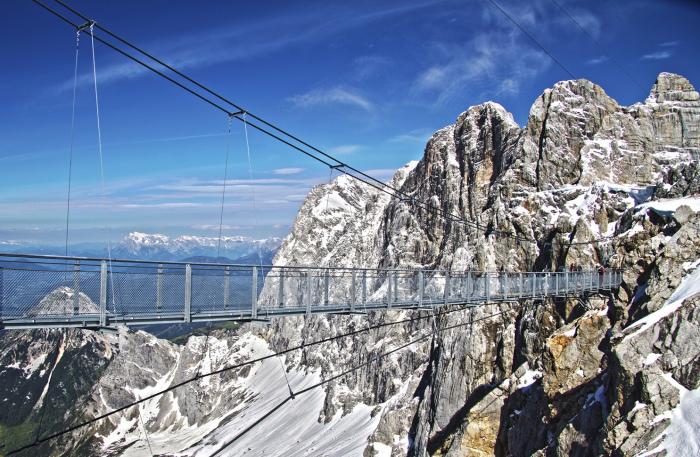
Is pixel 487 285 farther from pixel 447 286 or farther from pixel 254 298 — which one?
pixel 254 298

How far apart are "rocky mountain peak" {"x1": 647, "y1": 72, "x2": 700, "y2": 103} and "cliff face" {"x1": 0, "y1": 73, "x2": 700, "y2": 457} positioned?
216 mm

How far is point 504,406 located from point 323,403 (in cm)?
8818

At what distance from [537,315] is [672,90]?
38429 mm

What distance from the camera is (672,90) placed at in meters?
65.6

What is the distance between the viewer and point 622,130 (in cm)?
6366

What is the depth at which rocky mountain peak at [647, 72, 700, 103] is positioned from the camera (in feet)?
209

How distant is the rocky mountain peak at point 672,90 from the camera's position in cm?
6367

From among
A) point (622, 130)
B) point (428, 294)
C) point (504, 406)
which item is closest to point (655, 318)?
point (428, 294)

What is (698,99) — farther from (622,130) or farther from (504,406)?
(504,406)

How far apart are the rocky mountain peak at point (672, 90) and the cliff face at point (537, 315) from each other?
22 centimetres

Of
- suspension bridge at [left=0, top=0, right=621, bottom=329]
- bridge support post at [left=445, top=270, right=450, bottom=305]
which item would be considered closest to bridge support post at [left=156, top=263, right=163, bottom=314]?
suspension bridge at [left=0, top=0, right=621, bottom=329]

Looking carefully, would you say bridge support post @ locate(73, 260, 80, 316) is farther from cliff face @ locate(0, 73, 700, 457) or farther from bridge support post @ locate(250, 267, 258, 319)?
cliff face @ locate(0, 73, 700, 457)

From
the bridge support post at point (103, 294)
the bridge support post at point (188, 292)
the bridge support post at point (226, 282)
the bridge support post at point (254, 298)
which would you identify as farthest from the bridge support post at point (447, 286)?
the bridge support post at point (103, 294)

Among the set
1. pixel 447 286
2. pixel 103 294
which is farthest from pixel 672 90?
pixel 103 294
